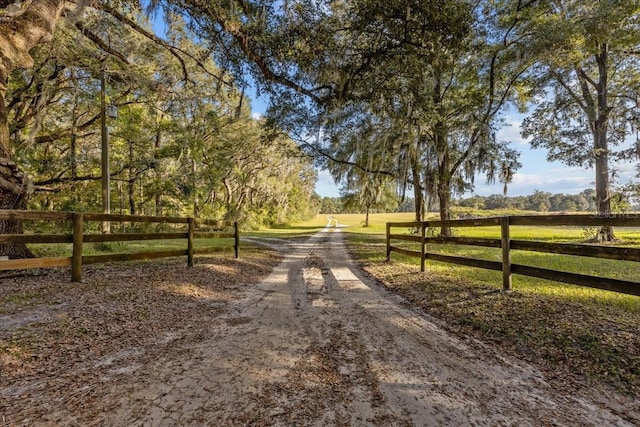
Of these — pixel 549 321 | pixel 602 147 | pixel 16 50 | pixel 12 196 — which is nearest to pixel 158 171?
pixel 12 196

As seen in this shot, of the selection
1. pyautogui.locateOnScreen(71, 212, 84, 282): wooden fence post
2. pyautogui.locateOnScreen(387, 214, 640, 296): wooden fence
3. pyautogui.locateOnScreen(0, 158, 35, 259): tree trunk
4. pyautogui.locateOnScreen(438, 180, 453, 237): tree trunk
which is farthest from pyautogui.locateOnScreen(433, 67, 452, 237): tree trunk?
pyautogui.locateOnScreen(0, 158, 35, 259): tree trunk

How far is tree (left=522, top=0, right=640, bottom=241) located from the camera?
987 cm

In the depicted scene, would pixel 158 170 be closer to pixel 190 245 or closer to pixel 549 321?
pixel 190 245

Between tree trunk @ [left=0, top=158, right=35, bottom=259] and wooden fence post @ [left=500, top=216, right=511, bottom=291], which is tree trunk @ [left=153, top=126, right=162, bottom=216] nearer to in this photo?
tree trunk @ [left=0, top=158, right=35, bottom=259]

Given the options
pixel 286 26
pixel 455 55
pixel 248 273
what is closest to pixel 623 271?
pixel 455 55

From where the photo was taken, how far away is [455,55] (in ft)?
24.9

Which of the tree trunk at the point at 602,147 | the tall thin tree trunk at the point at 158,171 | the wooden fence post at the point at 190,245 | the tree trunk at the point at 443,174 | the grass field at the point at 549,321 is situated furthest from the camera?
the tall thin tree trunk at the point at 158,171

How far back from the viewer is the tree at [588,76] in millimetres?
9867

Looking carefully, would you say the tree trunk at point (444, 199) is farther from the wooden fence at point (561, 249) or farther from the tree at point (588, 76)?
the wooden fence at point (561, 249)

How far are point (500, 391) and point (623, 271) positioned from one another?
299 inches

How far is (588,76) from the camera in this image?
14273 millimetres

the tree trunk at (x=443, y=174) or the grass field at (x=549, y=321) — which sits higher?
the tree trunk at (x=443, y=174)

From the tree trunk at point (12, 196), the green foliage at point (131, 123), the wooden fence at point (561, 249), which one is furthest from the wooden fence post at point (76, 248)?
the wooden fence at point (561, 249)

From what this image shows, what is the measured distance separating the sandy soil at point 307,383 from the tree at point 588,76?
38.5 ft
